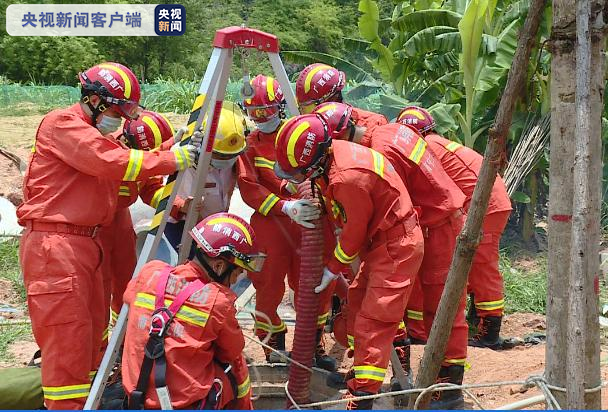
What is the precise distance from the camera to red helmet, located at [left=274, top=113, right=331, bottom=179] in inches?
177

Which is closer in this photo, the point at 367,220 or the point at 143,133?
the point at 367,220

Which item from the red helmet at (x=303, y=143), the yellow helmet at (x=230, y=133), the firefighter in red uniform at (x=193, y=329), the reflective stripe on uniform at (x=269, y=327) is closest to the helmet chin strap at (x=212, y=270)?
the firefighter in red uniform at (x=193, y=329)

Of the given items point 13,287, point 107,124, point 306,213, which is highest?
point 107,124

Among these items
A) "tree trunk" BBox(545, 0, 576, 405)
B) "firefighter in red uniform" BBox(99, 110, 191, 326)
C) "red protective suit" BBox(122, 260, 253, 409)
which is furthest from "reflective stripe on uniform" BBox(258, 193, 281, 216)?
"tree trunk" BBox(545, 0, 576, 405)

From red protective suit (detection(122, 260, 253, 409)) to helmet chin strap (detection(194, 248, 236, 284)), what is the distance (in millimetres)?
27

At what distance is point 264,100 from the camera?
18.7 ft

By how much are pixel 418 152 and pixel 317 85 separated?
3.32 feet

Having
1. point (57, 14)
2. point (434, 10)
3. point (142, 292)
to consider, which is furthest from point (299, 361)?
point (57, 14)

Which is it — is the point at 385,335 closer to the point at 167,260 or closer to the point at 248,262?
the point at 248,262

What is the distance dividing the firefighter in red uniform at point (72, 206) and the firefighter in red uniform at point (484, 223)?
2.20 metres

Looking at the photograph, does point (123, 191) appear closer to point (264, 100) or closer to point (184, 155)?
point (184, 155)

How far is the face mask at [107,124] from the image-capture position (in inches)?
190

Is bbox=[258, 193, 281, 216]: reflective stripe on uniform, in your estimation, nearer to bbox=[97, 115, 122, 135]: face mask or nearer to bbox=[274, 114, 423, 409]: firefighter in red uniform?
bbox=[274, 114, 423, 409]: firefighter in red uniform

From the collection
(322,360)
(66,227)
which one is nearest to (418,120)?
(322,360)
